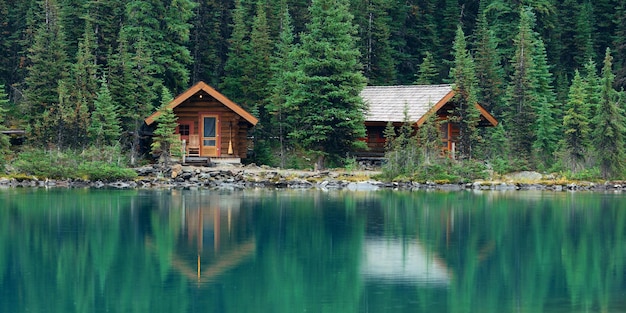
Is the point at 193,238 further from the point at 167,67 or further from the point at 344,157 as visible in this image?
the point at 167,67

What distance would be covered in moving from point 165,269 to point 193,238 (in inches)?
191

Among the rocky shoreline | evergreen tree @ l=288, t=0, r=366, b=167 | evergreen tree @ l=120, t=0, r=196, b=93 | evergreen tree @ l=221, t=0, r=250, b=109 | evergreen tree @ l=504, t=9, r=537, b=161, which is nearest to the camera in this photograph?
the rocky shoreline

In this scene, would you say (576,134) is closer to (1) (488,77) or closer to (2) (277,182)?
(1) (488,77)

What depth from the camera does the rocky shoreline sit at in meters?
42.2

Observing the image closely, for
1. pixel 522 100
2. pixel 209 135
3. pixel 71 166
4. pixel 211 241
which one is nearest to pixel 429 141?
Answer: pixel 522 100

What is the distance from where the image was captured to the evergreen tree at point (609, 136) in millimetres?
44625

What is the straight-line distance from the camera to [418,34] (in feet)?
224

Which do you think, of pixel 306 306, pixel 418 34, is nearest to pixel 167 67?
pixel 418 34

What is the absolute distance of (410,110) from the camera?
4947cm

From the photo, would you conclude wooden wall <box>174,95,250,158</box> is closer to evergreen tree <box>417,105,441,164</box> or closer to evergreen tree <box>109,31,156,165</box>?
evergreen tree <box>109,31,156,165</box>

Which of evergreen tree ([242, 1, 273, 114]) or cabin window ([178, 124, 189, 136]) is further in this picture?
evergreen tree ([242, 1, 273, 114])

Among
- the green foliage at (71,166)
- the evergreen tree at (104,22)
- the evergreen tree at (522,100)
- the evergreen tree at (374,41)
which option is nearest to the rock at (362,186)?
the green foliage at (71,166)

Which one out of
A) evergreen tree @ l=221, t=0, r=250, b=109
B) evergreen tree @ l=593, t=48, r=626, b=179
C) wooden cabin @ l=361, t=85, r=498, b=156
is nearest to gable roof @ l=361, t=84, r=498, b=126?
wooden cabin @ l=361, t=85, r=498, b=156

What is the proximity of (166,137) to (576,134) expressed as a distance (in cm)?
2065
